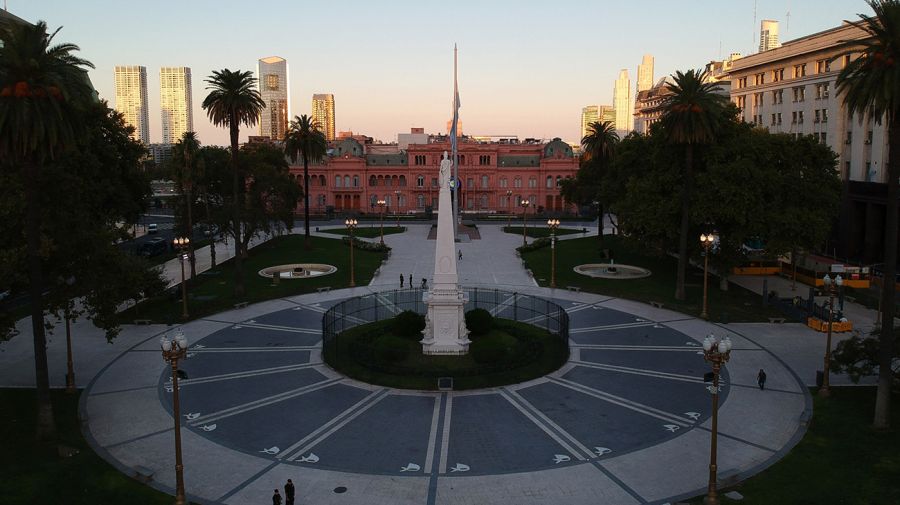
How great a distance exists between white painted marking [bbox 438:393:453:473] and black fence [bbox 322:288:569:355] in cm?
924

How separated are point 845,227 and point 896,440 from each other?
45675 millimetres

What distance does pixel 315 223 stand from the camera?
10094 cm

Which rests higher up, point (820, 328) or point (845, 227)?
point (845, 227)

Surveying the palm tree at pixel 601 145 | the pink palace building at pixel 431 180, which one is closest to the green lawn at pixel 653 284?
the palm tree at pixel 601 145

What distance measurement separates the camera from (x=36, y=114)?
21.4 m

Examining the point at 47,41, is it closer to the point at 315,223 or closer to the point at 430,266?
the point at 430,266

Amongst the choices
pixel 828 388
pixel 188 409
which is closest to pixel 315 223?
pixel 188 409

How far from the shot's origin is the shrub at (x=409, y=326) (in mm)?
33844

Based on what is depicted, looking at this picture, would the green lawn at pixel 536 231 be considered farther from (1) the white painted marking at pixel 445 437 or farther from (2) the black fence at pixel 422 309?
(1) the white painted marking at pixel 445 437

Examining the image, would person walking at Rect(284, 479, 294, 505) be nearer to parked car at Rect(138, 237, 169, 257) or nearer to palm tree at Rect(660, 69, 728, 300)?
palm tree at Rect(660, 69, 728, 300)

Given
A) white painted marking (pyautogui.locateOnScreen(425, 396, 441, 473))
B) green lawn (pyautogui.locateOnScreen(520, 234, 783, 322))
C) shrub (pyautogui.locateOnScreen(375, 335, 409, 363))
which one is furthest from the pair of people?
green lawn (pyautogui.locateOnScreen(520, 234, 783, 322))

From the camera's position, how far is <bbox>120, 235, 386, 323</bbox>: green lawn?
43156 millimetres

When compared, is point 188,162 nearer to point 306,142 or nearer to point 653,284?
point 306,142

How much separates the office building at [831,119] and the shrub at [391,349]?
4287 centimetres
